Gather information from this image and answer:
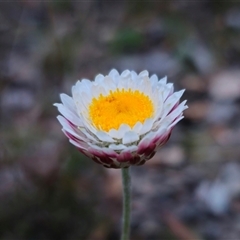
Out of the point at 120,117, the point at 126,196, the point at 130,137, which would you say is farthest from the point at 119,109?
the point at 126,196

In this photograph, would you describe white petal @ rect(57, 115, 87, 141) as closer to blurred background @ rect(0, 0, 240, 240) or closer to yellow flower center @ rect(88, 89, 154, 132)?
yellow flower center @ rect(88, 89, 154, 132)

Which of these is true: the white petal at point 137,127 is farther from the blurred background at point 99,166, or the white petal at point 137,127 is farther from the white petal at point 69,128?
the blurred background at point 99,166

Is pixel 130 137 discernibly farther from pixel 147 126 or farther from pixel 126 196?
pixel 126 196

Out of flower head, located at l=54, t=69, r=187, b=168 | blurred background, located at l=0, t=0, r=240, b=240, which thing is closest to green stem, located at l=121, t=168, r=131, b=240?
flower head, located at l=54, t=69, r=187, b=168

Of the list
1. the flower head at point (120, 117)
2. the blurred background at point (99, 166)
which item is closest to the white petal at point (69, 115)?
the flower head at point (120, 117)

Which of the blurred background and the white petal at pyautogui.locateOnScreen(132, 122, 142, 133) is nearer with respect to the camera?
the white petal at pyautogui.locateOnScreen(132, 122, 142, 133)

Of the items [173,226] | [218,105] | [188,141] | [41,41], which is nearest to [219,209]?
[173,226]

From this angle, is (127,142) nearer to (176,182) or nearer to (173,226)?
(173,226)

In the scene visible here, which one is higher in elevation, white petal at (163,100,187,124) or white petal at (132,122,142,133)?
white petal at (163,100,187,124)
